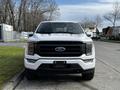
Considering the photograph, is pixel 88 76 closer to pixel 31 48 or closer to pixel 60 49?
pixel 60 49

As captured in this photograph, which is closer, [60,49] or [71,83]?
[60,49]

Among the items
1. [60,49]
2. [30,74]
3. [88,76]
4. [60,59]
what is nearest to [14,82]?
[30,74]

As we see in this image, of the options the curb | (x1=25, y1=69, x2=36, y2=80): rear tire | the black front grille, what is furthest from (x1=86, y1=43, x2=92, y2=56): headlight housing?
the curb

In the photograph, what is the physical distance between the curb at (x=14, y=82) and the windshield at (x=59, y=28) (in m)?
1.64

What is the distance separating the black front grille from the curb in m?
1.13

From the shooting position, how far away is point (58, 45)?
946 cm

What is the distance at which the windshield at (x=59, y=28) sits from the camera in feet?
36.8

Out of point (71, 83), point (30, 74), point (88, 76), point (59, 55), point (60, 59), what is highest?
point (59, 55)

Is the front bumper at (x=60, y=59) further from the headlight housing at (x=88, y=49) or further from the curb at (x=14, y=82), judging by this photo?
the curb at (x=14, y=82)

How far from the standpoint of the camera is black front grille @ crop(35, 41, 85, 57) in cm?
944

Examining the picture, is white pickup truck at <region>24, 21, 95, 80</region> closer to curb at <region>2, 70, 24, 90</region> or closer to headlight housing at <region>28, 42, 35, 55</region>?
headlight housing at <region>28, 42, 35, 55</region>

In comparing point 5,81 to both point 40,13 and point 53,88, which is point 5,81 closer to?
point 53,88

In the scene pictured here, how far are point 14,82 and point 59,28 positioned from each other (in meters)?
2.70

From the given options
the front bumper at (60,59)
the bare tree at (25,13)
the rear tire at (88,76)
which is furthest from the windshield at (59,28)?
the bare tree at (25,13)
